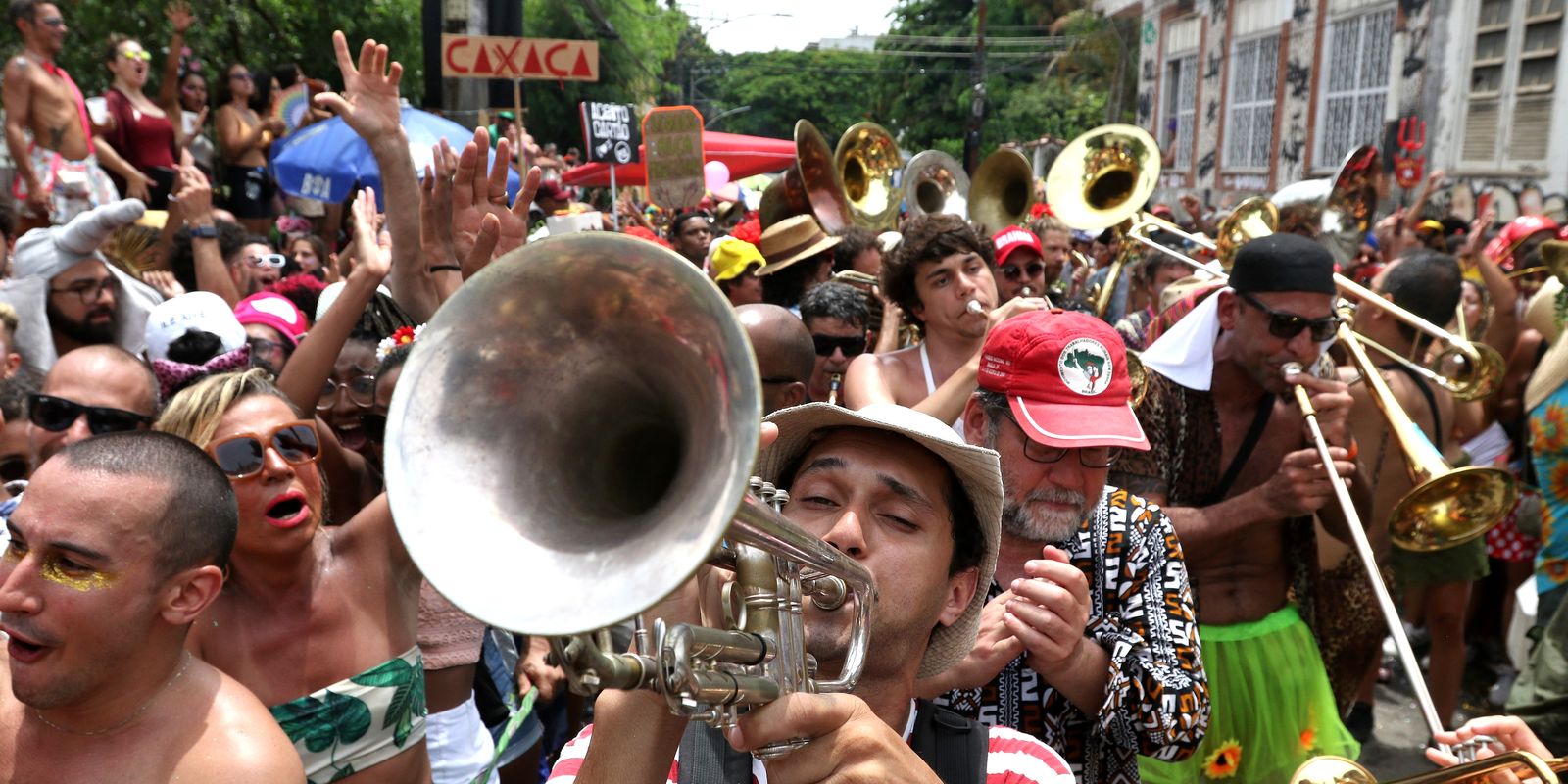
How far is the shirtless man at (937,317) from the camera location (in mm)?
3984

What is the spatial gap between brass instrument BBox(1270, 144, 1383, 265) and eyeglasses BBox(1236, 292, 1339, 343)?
5589 mm

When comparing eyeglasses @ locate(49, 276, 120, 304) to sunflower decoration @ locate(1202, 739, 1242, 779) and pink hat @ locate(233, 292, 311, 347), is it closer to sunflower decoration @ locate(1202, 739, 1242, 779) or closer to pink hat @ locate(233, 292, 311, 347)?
pink hat @ locate(233, 292, 311, 347)

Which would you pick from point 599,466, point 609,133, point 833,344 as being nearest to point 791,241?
point 833,344

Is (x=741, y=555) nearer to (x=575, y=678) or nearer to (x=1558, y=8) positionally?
(x=575, y=678)

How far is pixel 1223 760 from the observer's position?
3.46 m

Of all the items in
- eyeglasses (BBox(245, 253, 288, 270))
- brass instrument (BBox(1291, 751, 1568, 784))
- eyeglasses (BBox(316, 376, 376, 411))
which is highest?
eyeglasses (BBox(245, 253, 288, 270))

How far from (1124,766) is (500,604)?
5.57 ft

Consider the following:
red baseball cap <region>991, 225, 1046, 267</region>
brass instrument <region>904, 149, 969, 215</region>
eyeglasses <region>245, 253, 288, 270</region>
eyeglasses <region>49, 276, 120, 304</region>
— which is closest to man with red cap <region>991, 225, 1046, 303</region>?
red baseball cap <region>991, 225, 1046, 267</region>

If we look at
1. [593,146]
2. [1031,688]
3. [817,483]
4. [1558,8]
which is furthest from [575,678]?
[1558,8]

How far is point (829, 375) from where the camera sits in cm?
505

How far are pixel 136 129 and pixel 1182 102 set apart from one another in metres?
28.3

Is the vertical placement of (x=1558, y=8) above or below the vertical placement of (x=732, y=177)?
above

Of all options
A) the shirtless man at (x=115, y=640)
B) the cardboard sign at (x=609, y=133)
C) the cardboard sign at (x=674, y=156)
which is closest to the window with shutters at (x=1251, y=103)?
the cardboard sign at (x=609, y=133)

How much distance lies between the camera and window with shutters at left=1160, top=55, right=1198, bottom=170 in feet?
104
